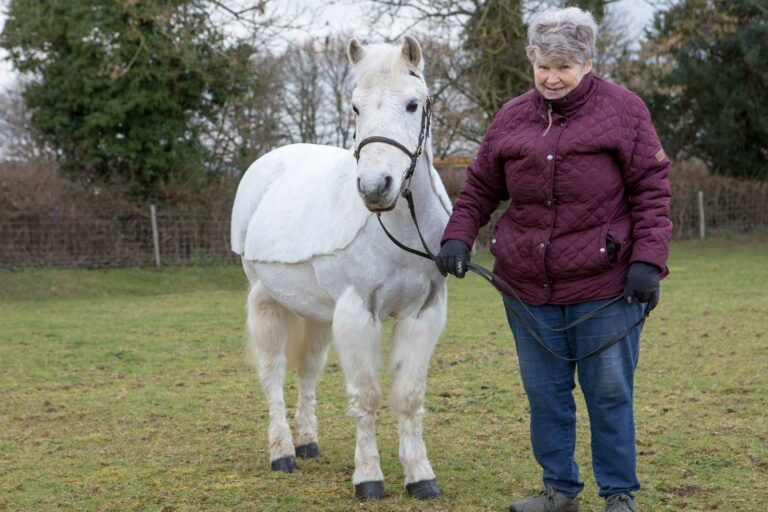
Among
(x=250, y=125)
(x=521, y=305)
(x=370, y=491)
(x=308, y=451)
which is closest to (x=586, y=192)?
(x=521, y=305)

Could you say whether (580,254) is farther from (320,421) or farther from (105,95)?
(105,95)

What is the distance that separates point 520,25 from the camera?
2086 cm

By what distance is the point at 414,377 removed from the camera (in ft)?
13.9

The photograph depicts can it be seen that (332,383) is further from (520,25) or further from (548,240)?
(520,25)

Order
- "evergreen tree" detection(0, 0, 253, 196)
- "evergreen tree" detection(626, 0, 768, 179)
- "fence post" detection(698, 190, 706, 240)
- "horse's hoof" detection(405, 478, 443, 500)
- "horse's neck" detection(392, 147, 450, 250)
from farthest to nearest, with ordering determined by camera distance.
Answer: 1. "evergreen tree" detection(626, 0, 768, 179)
2. "fence post" detection(698, 190, 706, 240)
3. "evergreen tree" detection(0, 0, 253, 196)
4. "horse's hoof" detection(405, 478, 443, 500)
5. "horse's neck" detection(392, 147, 450, 250)

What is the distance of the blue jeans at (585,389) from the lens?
356 centimetres

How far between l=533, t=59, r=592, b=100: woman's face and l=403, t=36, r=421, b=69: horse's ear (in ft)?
1.91

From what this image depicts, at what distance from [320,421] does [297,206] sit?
1748 mm

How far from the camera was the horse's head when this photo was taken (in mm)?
3600

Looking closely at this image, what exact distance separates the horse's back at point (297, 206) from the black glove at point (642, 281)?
1306mm

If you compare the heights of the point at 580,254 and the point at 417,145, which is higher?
the point at 417,145

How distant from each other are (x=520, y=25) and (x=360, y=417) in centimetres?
1800

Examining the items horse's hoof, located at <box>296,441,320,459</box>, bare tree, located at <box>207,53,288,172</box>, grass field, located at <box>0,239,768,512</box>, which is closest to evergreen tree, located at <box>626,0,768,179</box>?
bare tree, located at <box>207,53,288,172</box>

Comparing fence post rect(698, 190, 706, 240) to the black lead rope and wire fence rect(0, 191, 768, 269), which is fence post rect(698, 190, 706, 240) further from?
the black lead rope
